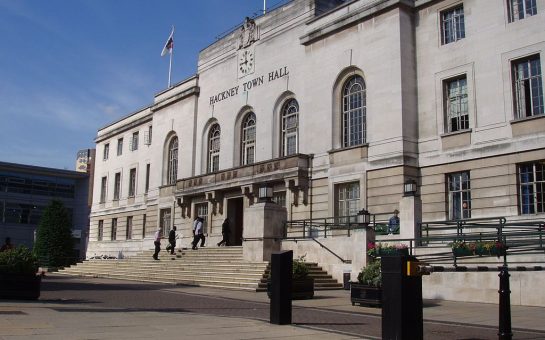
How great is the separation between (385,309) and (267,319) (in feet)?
13.2

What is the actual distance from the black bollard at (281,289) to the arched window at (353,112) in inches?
785

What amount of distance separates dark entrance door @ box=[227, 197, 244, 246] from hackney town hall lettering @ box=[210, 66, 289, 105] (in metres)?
7.21

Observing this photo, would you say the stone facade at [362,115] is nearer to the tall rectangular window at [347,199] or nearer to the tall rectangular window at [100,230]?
the tall rectangular window at [347,199]

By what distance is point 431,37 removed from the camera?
94.1ft

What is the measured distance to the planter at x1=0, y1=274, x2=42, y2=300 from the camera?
15.5 metres

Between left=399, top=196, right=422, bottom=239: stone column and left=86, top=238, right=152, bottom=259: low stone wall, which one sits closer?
left=399, top=196, right=422, bottom=239: stone column

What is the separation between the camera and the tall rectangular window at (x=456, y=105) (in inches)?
1074

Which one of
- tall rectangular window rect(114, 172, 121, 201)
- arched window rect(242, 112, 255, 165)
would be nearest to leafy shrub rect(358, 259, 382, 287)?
arched window rect(242, 112, 255, 165)

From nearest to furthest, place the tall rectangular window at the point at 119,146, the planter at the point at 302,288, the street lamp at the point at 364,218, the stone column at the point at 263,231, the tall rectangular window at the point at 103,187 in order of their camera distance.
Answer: the planter at the point at 302,288, the street lamp at the point at 364,218, the stone column at the point at 263,231, the tall rectangular window at the point at 119,146, the tall rectangular window at the point at 103,187

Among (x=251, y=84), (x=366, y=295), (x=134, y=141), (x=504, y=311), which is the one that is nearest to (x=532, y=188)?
(x=366, y=295)

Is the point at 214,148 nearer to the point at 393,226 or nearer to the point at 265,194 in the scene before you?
the point at 265,194

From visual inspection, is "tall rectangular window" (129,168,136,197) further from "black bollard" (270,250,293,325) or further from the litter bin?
"black bollard" (270,250,293,325)

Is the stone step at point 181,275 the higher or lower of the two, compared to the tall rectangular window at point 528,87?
lower

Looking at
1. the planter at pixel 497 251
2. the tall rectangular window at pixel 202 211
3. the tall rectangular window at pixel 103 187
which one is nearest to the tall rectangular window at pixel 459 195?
the planter at pixel 497 251
